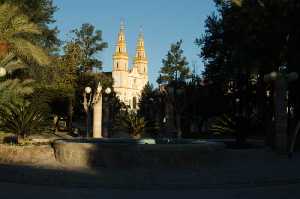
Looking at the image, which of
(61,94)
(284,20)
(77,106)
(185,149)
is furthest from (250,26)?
(77,106)

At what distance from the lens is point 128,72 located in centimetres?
11656

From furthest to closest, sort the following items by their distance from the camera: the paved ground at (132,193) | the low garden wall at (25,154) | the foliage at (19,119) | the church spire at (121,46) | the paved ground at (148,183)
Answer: the church spire at (121,46) < the foliage at (19,119) < the low garden wall at (25,154) < the paved ground at (148,183) < the paved ground at (132,193)

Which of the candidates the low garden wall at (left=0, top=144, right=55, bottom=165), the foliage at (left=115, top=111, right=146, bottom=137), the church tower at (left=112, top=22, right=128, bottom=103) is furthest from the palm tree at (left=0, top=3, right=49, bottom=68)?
the church tower at (left=112, top=22, right=128, bottom=103)

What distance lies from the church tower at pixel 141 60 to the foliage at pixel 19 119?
103860mm

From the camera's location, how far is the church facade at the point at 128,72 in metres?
111

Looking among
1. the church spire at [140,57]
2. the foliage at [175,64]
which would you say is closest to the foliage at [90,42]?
the foliage at [175,64]

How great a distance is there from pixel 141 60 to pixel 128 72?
10.3m

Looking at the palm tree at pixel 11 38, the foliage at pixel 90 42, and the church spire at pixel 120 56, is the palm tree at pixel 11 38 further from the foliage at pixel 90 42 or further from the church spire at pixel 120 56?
the church spire at pixel 120 56

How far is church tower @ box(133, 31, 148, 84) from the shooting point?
12306 centimetres

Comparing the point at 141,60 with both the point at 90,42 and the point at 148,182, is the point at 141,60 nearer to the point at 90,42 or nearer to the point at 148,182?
the point at 90,42

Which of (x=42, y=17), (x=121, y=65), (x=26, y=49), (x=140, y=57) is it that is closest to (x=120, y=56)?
(x=121, y=65)

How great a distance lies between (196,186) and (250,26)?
13152 mm

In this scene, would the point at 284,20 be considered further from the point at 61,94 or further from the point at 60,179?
the point at 61,94

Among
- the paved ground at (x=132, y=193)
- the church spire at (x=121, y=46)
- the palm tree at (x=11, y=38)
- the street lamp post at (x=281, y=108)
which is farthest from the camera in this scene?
the church spire at (x=121, y=46)
